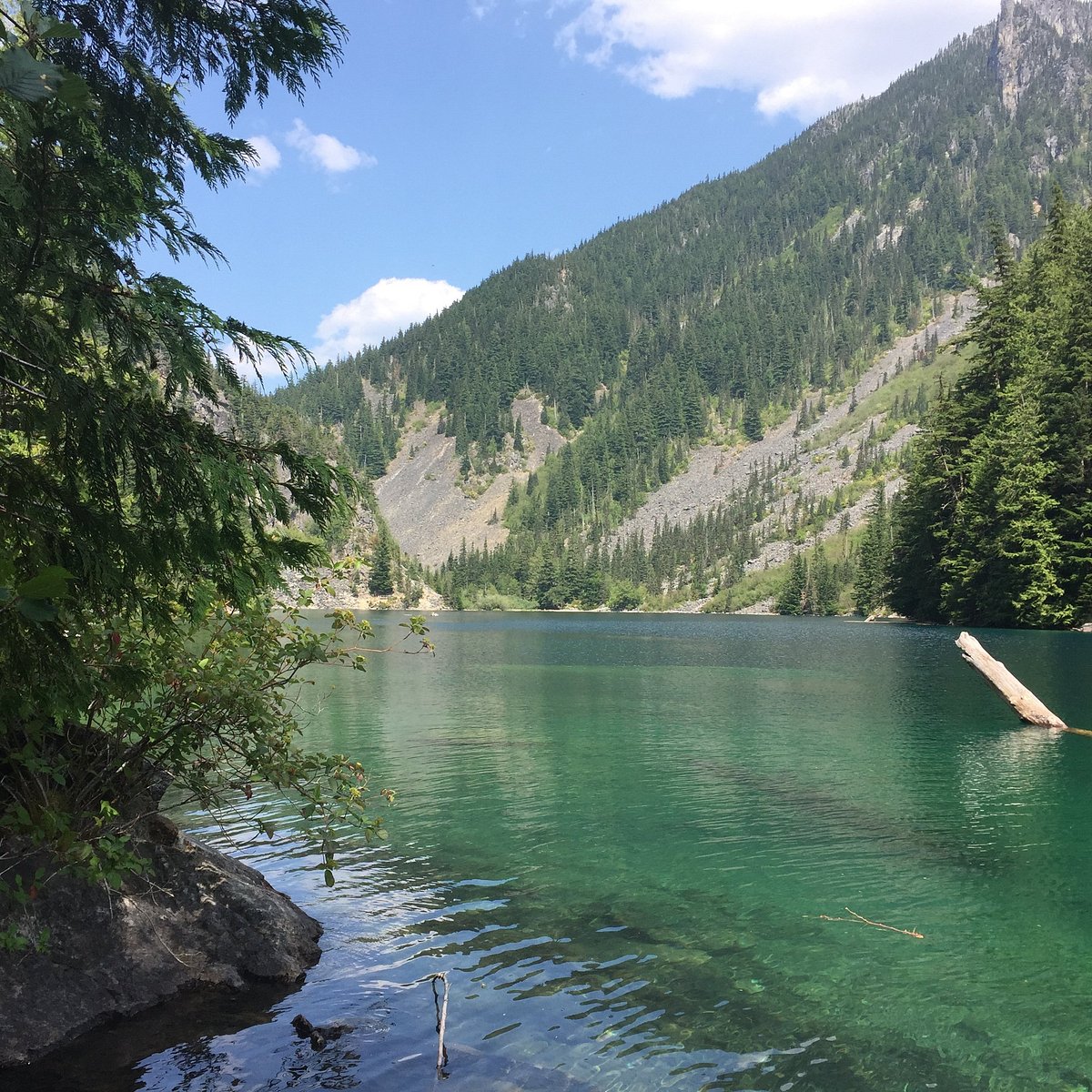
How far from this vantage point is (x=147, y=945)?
786 cm

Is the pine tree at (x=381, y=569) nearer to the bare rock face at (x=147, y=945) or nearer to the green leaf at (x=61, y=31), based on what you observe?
the bare rock face at (x=147, y=945)

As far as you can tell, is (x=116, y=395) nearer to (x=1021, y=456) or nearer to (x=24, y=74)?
(x=24, y=74)

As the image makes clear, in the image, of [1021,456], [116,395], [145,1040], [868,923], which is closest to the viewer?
[116,395]

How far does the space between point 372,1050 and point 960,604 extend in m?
73.0

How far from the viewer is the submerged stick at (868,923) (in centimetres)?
1012

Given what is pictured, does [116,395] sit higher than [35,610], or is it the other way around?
[116,395]

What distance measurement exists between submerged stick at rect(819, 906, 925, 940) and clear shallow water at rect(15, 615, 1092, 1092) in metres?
0.14

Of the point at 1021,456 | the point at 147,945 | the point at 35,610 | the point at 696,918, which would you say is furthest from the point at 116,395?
the point at 1021,456

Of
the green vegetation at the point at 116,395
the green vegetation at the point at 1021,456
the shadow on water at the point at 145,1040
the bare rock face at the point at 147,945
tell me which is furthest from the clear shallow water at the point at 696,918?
the green vegetation at the point at 1021,456

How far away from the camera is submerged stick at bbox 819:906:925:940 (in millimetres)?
10120

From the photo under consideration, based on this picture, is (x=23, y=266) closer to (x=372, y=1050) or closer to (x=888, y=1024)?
(x=372, y=1050)

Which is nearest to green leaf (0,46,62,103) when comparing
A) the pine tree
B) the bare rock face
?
the bare rock face

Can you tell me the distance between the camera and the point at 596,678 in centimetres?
4150

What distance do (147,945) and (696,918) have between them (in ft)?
20.4
